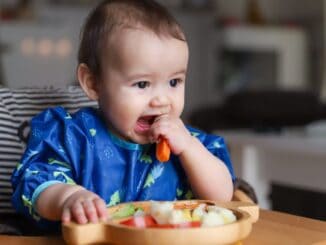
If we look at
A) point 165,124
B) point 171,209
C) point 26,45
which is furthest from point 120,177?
point 26,45

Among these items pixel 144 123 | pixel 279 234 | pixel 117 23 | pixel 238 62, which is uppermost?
pixel 117 23

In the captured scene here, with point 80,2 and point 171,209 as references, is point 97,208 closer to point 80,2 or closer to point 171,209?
point 171,209

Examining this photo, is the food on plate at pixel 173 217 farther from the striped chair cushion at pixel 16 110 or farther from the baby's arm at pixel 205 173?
the striped chair cushion at pixel 16 110

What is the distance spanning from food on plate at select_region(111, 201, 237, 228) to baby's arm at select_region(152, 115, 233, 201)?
128 mm

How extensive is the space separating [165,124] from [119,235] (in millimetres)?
215

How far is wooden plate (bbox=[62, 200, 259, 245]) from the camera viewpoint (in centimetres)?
76

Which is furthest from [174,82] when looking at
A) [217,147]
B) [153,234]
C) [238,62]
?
[238,62]

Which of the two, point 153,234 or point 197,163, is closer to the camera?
point 153,234

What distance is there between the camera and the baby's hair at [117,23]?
983 mm

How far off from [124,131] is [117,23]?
5.4 inches

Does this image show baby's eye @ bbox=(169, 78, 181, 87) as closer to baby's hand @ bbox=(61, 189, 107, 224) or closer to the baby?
the baby

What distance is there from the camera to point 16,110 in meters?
1.23

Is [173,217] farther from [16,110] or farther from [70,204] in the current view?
[16,110]

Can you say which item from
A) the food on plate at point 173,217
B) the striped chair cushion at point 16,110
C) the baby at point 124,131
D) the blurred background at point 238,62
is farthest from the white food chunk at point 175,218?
the blurred background at point 238,62
